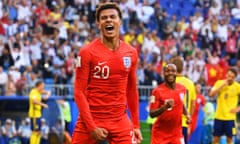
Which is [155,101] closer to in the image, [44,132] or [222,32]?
[44,132]

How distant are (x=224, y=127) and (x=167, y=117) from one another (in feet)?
16.5

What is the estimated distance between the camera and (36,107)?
2112 centimetres

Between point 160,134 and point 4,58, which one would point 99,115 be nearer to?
point 160,134

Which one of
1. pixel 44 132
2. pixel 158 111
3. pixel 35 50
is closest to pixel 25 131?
pixel 44 132

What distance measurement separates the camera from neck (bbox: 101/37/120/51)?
30.4 feet

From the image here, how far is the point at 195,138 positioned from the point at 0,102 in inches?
224

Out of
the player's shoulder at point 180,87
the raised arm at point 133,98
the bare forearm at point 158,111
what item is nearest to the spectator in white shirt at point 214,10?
the player's shoulder at point 180,87

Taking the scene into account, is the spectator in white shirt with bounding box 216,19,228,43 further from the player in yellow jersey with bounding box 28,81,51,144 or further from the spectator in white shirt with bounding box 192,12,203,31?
the player in yellow jersey with bounding box 28,81,51,144

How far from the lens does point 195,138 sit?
2323 cm

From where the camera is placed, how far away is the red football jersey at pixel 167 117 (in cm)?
1266

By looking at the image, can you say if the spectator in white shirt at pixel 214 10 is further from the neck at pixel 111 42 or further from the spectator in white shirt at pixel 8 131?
the neck at pixel 111 42

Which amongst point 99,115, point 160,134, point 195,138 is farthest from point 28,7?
point 99,115

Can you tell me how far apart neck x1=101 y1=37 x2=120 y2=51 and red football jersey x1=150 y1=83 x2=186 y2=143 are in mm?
3378

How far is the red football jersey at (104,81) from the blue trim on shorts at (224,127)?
8285mm
